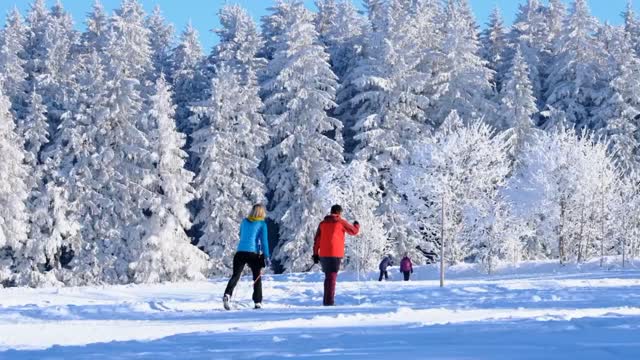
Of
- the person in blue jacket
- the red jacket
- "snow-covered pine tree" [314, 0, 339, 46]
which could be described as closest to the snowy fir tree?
"snow-covered pine tree" [314, 0, 339, 46]

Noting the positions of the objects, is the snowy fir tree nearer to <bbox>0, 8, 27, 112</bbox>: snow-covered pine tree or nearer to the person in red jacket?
<bbox>0, 8, 27, 112</bbox>: snow-covered pine tree

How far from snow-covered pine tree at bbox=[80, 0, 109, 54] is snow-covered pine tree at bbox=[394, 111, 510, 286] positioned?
2507 cm

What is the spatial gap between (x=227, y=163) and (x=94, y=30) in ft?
58.8

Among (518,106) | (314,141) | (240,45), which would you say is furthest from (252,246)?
(240,45)

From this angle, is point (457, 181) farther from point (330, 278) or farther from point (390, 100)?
point (330, 278)

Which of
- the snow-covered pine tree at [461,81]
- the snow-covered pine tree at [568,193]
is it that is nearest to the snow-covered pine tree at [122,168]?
the snow-covered pine tree at [461,81]

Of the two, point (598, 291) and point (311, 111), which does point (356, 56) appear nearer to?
point (311, 111)

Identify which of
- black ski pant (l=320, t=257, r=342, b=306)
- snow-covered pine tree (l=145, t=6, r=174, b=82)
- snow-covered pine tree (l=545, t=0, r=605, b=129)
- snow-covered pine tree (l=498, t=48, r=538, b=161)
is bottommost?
black ski pant (l=320, t=257, r=342, b=306)

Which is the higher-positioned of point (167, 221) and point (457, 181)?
point (457, 181)

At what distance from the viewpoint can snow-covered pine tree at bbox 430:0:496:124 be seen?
48844 millimetres

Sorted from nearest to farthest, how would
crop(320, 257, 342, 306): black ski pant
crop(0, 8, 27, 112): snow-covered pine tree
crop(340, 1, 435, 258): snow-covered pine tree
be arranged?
crop(320, 257, 342, 306): black ski pant
crop(340, 1, 435, 258): snow-covered pine tree
crop(0, 8, 27, 112): snow-covered pine tree

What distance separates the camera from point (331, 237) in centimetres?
1178

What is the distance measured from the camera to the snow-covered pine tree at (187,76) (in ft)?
174

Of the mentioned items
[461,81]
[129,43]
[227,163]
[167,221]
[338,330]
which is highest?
[129,43]
